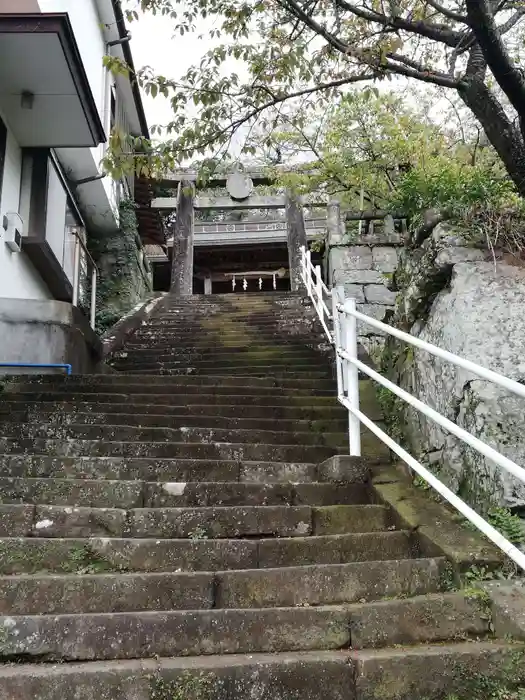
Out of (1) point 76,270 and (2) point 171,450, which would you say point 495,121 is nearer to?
(2) point 171,450

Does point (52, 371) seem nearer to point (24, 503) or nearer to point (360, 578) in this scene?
point (24, 503)

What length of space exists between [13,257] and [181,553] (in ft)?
17.3

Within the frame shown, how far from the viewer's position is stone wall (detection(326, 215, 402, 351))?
10.5m

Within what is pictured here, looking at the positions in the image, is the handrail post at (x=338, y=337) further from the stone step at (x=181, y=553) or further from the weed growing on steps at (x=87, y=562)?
the weed growing on steps at (x=87, y=562)

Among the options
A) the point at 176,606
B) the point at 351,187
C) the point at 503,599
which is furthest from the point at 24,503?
the point at 351,187

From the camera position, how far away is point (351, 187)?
1211cm

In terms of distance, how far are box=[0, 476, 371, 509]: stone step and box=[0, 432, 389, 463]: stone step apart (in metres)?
0.56

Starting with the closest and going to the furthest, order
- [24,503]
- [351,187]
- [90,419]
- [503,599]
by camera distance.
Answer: [503,599] < [24,503] < [90,419] < [351,187]

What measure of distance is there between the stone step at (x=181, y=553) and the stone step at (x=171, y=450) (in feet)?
3.94

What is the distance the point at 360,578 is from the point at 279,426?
2293 millimetres

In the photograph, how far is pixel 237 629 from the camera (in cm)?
223

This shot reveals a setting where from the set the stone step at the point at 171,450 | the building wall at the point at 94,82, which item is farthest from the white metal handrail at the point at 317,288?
the building wall at the point at 94,82

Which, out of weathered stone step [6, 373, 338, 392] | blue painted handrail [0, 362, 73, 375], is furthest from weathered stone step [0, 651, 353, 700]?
blue painted handrail [0, 362, 73, 375]

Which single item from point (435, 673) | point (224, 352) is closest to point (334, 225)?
point (224, 352)
